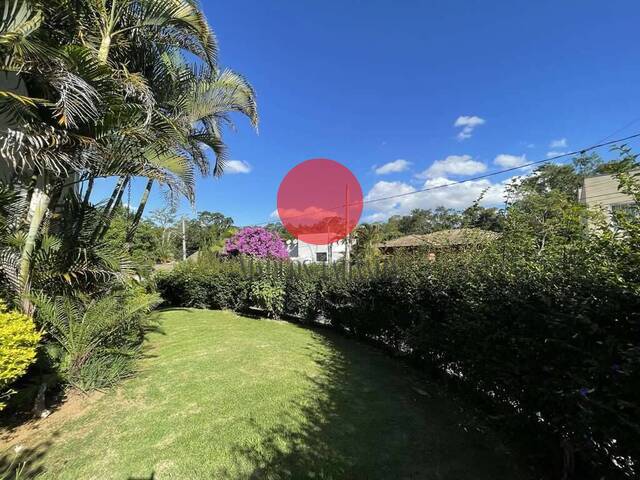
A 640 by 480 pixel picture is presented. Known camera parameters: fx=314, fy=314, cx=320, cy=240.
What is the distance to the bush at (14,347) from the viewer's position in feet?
8.43

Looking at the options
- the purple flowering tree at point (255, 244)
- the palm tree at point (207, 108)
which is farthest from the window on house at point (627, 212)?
the purple flowering tree at point (255, 244)

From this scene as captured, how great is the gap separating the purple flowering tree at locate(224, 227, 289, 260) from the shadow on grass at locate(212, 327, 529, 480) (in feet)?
42.9

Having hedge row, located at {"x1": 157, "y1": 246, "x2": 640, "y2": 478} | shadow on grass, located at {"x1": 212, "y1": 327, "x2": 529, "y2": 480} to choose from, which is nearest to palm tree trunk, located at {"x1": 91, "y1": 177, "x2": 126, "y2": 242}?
shadow on grass, located at {"x1": 212, "y1": 327, "x2": 529, "y2": 480}

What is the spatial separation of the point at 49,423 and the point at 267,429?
244 centimetres

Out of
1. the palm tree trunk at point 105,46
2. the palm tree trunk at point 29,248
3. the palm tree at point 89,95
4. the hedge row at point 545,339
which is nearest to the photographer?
the hedge row at point 545,339

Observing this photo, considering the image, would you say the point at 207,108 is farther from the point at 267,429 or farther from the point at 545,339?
the point at 545,339

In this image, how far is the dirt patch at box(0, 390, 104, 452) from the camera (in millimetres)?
3129

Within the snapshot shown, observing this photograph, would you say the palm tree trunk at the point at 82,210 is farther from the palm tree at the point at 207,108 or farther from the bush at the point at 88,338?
the palm tree at the point at 207,108

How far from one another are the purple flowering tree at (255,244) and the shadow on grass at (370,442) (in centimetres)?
1309

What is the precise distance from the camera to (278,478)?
2498 millimetres

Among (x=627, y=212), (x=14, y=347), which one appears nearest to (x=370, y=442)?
(x=627, y=212)

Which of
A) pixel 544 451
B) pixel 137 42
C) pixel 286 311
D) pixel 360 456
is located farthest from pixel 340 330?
pixel 137 42

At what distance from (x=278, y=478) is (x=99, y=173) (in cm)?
384

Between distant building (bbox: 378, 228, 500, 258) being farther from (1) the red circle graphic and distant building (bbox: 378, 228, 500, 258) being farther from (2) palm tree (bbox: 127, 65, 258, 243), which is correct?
(1) the red circle graphic
